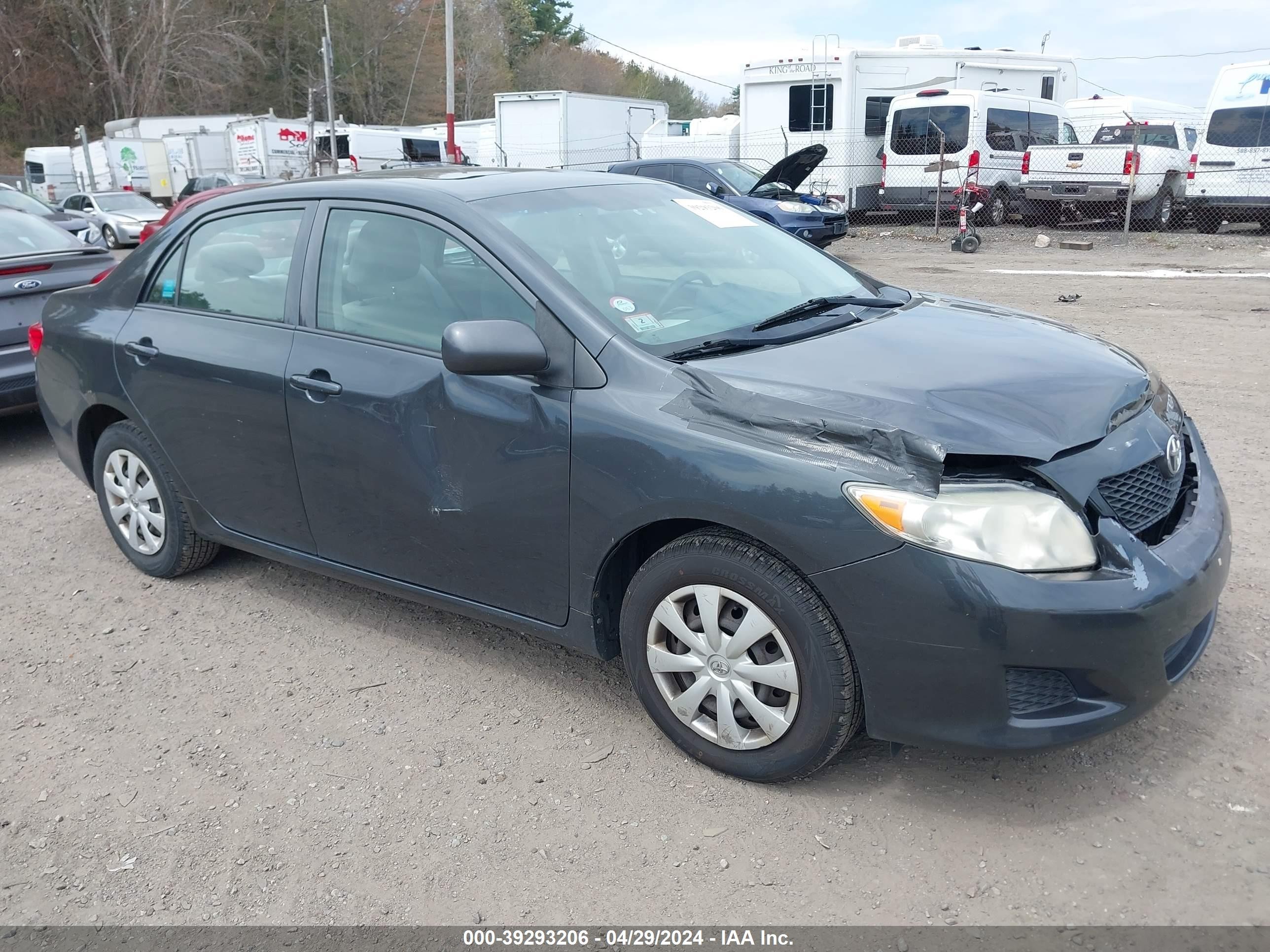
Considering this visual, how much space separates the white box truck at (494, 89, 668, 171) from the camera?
27.1 metres

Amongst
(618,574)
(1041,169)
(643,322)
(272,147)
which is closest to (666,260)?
(643,322)

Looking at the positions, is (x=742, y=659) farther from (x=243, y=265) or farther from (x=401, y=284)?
(x=243, y=265)

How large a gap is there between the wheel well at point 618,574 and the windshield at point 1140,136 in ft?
60.9

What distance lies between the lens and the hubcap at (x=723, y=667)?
2.77 m

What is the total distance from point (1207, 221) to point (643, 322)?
19277mm

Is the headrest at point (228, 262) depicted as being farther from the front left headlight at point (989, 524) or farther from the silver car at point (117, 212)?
the silver car at point (117, 212)

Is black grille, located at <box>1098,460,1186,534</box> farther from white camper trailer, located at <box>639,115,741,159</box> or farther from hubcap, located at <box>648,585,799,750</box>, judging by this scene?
white camper trailer, located at <box>639,115,741,159</box>

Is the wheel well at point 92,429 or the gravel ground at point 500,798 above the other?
the wheel well at point 92,429

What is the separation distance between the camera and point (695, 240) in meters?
3.79

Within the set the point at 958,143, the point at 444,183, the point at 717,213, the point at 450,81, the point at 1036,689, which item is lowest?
the point at 1036,689

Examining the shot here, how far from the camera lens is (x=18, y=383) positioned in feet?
20.9

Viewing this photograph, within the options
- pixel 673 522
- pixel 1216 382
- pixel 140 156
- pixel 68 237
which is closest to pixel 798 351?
pixel 673 522

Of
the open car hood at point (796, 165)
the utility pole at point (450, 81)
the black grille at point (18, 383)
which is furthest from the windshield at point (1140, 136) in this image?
the black grille at point (18, 383)

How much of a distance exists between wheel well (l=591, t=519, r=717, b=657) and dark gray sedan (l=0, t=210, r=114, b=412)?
183 inches
